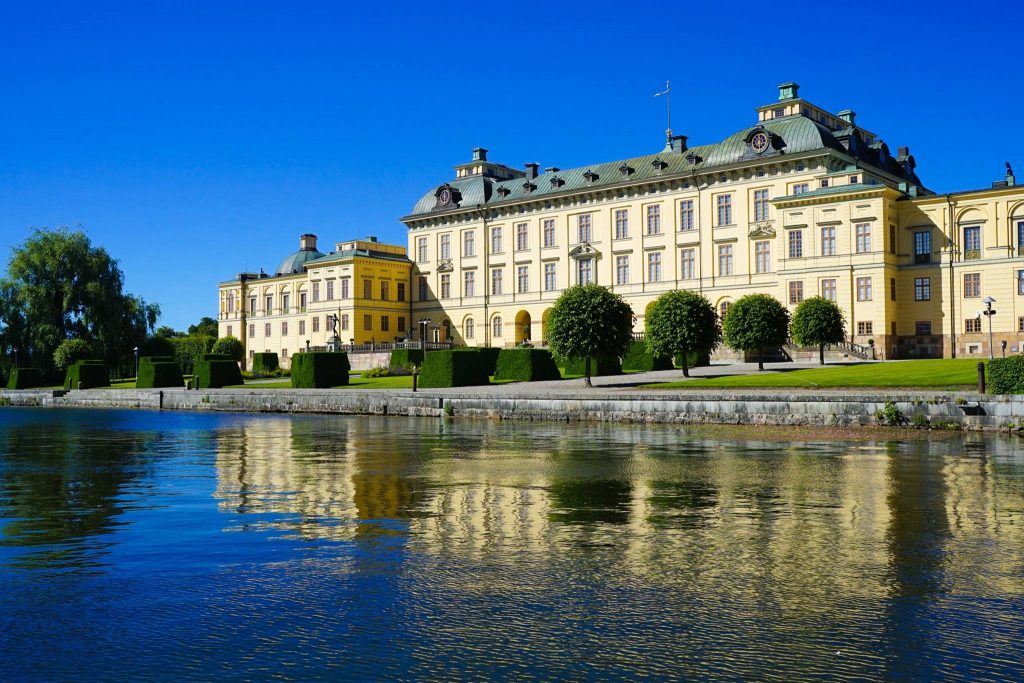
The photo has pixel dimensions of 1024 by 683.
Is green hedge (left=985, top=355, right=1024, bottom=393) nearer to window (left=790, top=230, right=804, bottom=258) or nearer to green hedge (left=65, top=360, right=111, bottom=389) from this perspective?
window (left=790, top=230, right=804, bottom=258)

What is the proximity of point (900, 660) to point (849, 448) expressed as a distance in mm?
15262

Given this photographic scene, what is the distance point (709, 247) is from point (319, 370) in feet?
93.2

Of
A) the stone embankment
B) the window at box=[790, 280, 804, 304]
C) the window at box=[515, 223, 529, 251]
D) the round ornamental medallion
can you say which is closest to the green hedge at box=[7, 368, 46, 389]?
the stone embankment

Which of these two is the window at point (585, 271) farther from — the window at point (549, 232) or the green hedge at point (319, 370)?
the green hedge at point (319, 370)

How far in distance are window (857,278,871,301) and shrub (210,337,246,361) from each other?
59.0m

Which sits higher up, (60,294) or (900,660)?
(60,294)

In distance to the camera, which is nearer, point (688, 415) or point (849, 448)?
point (849, 448)

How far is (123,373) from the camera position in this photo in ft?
236

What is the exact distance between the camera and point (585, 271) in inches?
2815

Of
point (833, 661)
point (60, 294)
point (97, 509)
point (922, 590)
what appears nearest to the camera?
point (833, 661)

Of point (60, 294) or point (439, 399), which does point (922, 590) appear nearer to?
point (439, 399)

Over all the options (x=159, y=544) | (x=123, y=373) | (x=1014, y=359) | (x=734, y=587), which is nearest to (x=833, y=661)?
(x=734, y=587)

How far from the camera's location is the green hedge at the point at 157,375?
58.3 meters

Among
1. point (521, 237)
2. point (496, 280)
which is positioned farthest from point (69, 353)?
point (521, 237)
